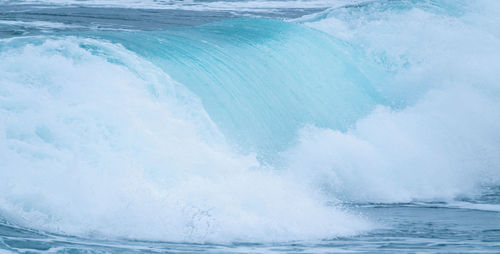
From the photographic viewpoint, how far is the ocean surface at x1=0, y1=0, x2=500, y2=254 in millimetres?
5812

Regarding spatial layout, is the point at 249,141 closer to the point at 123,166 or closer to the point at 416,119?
the point at 123,166

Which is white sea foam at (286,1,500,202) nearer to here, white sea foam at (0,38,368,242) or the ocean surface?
the ocean surface

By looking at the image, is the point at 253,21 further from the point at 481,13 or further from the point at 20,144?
the point at 20,144

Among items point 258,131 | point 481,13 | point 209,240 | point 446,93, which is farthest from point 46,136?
point 481,13

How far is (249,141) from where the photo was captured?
820 centimetres

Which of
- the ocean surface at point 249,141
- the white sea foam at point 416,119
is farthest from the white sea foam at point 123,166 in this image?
the white sea foam at point 416,119

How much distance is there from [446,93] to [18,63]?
580 centimetres

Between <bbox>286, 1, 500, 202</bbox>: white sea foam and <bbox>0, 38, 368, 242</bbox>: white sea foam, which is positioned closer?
<bbox>0, 38, 368, 242</bbox>: white sea foam

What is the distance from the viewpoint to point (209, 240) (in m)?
5.70

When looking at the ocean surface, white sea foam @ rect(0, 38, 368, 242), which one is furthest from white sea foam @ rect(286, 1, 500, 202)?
white sea foam @ rect(0, 38, 368, 242)

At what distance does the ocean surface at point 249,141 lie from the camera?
5812mm

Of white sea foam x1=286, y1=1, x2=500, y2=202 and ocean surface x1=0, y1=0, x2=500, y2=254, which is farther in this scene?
white sea foam x1=286, y1=1, x2=500, y2=202

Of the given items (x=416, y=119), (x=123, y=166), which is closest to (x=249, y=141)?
(x=123, y=166)

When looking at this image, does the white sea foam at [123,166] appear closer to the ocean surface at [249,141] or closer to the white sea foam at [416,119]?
the ocean surface at [249,141]
